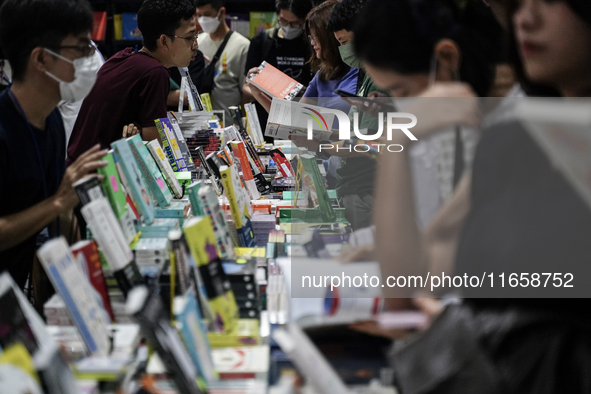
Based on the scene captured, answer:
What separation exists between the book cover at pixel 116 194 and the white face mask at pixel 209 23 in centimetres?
401

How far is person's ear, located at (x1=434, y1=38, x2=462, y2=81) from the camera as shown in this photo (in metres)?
1.01

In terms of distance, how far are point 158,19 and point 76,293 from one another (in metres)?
2.25

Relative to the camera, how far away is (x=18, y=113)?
1.80 m

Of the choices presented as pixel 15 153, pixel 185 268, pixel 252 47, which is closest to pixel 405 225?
pixel 185 268

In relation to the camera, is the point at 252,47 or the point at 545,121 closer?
the point at 545,121

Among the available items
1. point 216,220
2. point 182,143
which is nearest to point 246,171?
point 182,143

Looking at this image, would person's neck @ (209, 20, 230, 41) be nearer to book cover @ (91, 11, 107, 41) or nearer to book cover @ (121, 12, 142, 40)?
book cover @ (121, 12, 142, 40)

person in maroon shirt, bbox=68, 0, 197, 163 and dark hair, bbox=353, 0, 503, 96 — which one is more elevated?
dark hair, bbox=353, 0, 503, 96

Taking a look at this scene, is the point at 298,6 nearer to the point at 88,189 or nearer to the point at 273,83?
the point at 273,83

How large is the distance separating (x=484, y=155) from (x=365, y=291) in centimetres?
46

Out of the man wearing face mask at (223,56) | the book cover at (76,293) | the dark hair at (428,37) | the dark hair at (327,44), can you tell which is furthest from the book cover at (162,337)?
the man wearing face mask at (223,56)

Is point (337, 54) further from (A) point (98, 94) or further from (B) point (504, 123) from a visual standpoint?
(B) point (504, 123)

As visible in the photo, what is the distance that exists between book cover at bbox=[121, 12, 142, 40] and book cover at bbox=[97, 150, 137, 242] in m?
5.45

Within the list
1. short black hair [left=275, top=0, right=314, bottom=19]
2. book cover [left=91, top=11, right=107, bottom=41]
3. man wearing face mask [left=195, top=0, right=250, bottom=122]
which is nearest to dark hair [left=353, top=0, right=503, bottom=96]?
short black hair [left=275, top=0, right=314, bottom=19]
